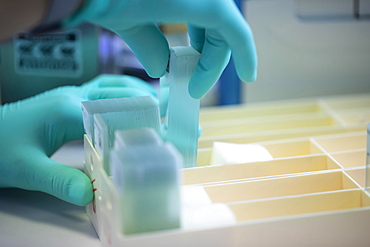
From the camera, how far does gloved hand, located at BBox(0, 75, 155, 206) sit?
105cm

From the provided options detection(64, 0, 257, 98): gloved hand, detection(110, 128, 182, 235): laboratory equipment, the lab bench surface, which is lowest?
the lab bench surface

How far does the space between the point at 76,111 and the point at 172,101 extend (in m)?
0.27

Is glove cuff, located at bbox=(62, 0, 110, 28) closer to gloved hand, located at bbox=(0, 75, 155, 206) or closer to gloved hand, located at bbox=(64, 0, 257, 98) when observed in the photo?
gloved hand, located at bbox=(64, 0, 257, 98)

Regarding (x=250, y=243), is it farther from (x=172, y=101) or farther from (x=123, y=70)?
(x=123, y=70)

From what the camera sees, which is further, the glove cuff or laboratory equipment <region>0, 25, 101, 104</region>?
laboratory equipment <region>0, 25, 101, 104</region>

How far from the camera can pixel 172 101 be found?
3.50 feet

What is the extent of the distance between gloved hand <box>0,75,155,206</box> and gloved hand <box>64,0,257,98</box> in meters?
0.25

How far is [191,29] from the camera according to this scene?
3.64ft

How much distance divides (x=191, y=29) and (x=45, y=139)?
1.30 feet

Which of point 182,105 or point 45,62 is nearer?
point 182,105

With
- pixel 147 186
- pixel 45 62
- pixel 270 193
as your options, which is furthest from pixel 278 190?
pixel 45 62

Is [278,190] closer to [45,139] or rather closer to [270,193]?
[270,193]

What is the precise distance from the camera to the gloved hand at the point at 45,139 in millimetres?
1049

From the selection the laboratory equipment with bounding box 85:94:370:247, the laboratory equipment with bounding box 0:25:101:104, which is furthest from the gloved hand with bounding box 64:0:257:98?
the laboratory equipment with bounding box 0:25:101:104
